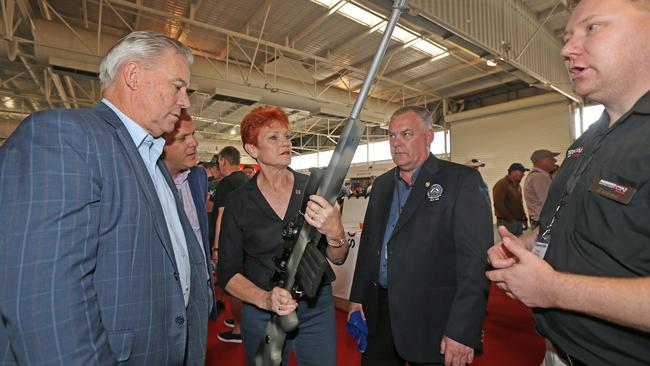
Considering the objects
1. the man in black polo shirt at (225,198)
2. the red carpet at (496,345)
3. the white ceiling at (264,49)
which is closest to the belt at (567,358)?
the red carpet at (496,345)

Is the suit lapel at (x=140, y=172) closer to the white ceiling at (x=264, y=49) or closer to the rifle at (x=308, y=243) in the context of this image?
the rifle at (x=308, y=243)

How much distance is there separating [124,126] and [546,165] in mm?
5042

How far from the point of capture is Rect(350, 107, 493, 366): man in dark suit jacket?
1.50m

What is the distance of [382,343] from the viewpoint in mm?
1812

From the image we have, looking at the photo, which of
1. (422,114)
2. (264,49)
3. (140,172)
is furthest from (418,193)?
(264,49)

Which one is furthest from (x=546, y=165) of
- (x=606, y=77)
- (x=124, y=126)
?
(x=124, y=126)

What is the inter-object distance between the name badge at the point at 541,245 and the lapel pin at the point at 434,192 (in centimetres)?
59

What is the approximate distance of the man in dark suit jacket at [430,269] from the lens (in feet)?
4.93

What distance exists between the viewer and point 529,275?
0.85m

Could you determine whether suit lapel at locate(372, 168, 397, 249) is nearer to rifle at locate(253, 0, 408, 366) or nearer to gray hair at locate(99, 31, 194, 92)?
rifle at locate(253, 0, 408, 366)

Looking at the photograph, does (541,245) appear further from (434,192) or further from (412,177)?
(412,177)

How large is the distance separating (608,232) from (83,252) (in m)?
1.22

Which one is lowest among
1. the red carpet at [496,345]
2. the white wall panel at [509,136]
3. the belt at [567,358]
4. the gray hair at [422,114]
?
the red carpet at [496,345]

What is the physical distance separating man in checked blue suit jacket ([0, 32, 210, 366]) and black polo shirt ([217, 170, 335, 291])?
461 mm
